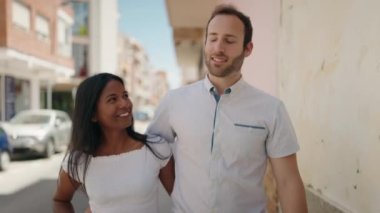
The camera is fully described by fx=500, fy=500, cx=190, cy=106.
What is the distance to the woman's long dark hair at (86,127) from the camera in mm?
2416

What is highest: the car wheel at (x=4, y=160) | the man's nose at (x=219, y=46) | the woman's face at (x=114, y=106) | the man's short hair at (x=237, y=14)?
the man's short hair at (x=237, y=14)

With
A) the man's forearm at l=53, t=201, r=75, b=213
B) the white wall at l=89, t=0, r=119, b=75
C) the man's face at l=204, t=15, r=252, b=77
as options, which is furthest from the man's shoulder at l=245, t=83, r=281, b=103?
the white wall at l=89, t=0, r=119, b=75

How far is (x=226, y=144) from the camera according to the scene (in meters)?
2.23

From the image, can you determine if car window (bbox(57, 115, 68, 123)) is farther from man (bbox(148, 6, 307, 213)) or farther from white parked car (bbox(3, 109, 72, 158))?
man (bbox(148, 6, 307, 213))

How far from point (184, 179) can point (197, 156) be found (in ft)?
0.48

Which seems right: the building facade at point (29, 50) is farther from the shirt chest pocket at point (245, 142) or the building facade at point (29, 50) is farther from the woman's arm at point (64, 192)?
the shirt chest pocket at point (245, 142)

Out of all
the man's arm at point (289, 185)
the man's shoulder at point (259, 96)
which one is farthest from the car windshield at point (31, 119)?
the man's arm at point (289, 185)

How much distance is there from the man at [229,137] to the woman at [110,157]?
5.6 inches

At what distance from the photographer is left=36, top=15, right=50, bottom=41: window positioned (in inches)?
1064

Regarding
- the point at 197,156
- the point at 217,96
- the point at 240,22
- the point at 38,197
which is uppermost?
the point at 240,22

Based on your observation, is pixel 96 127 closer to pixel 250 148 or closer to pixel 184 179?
pixel 184 179

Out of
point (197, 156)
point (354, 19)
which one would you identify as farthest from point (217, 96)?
point (354, 19)

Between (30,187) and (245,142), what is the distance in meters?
8.72

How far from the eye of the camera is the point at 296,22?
3814mm
